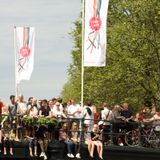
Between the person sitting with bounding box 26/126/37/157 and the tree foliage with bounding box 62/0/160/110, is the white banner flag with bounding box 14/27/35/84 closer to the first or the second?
the person sitting with bounding box 26/126/37/157

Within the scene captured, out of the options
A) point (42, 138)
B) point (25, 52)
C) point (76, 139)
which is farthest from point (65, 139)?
point (25, 52)

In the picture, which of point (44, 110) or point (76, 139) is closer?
point (44, 110)

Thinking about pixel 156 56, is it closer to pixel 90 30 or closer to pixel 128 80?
pixel 128 80

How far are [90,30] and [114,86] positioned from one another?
22.4 meters

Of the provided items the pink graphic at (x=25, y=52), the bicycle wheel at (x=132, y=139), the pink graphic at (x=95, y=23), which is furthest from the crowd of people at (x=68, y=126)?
the pink graphic at (x=25, y=52)

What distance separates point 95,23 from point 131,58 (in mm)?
19487

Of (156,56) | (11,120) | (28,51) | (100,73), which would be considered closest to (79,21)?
(100,73)

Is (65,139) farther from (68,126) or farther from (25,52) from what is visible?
(25,52)

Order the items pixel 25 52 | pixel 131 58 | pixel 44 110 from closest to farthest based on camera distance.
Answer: pixel 44 110
pixel 25 52
pixel 131 58

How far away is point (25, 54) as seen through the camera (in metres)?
37.6

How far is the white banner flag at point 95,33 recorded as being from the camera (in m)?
34.2

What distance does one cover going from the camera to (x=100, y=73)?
189 feet

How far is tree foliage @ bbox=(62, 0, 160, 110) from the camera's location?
172 feet

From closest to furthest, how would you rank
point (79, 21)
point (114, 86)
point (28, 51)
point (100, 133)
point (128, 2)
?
point (100, 133) < point (28, 51) < point (128, 2) < point (114, 86) < point (79, 21)
